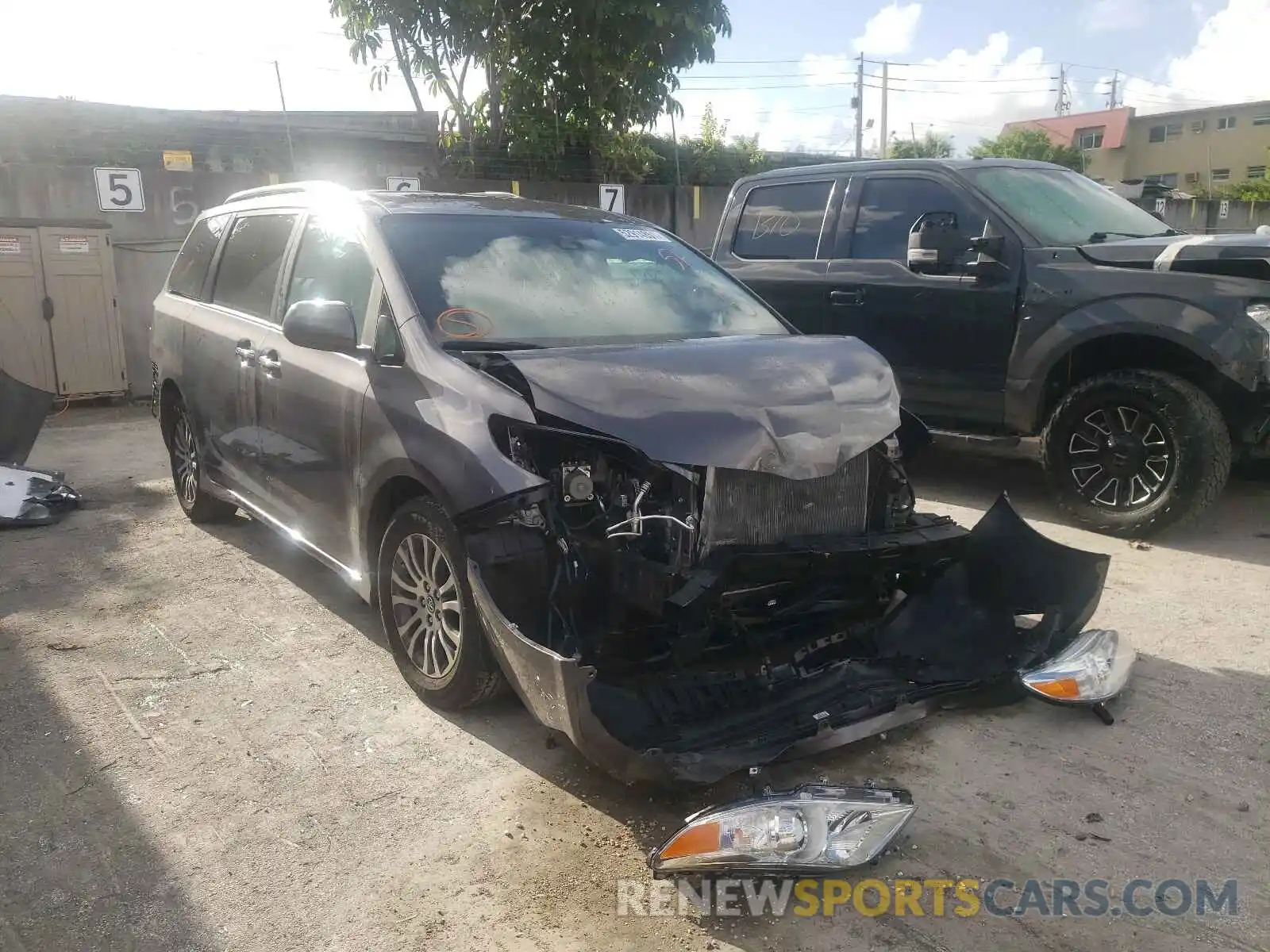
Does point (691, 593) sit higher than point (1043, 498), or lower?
higher

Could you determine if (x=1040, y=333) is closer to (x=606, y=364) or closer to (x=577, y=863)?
(x=606, y=364)

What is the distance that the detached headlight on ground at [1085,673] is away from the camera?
3469 mm

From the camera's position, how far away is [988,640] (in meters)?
3.74

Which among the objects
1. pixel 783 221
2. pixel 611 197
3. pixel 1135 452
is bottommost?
pixel 1135 452

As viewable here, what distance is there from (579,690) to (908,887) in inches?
40.2

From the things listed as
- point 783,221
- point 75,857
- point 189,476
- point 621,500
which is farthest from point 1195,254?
point 189,476

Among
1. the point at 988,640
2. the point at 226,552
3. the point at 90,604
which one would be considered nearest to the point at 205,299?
the point at 226,552

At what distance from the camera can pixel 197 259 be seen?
576 cm

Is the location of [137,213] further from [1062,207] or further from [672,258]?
[1062,207]

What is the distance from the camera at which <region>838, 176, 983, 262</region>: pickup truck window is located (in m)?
6.36

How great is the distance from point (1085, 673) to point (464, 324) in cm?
256

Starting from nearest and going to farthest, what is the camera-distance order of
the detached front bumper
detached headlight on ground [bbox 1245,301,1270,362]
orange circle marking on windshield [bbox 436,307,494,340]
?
the detached front bumper, orange circle marking on windshield [bbox 436,307,494,340], detached headlight on ground [bbox 1245,301,1270,362]

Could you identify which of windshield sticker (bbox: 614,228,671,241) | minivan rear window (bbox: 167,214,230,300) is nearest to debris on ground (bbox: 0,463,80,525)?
→ minivan rear window (bbox: 167,214,230,300)

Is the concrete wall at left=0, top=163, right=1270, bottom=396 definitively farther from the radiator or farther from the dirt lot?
the radiator
